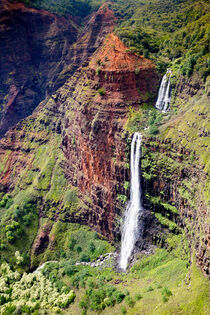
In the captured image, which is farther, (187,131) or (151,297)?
(187,131)

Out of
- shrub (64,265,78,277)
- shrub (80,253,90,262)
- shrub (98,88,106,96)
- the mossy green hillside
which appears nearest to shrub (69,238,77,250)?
the mossy green hillside

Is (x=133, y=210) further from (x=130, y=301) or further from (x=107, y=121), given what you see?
(x=107, y=121)

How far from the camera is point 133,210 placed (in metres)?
49.8

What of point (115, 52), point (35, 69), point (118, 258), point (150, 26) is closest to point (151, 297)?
point (118, 258)

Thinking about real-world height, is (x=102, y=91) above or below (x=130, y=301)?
above

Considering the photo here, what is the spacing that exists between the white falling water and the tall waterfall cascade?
997 centimetres

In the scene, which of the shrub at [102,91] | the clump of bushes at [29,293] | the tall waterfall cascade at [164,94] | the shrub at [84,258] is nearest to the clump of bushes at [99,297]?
the clump of bushes at [29,293]

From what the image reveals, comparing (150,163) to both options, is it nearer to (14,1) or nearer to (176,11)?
(176,11)

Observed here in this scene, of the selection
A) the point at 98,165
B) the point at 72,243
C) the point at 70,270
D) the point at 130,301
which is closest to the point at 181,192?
the point at 130,301

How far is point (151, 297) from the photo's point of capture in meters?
35.4

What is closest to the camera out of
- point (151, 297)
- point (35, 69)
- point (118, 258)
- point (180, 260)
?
point (151, 297)

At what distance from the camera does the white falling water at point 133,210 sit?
47.7 meters

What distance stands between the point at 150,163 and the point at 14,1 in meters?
94.3

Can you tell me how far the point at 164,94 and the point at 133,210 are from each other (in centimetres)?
2413
